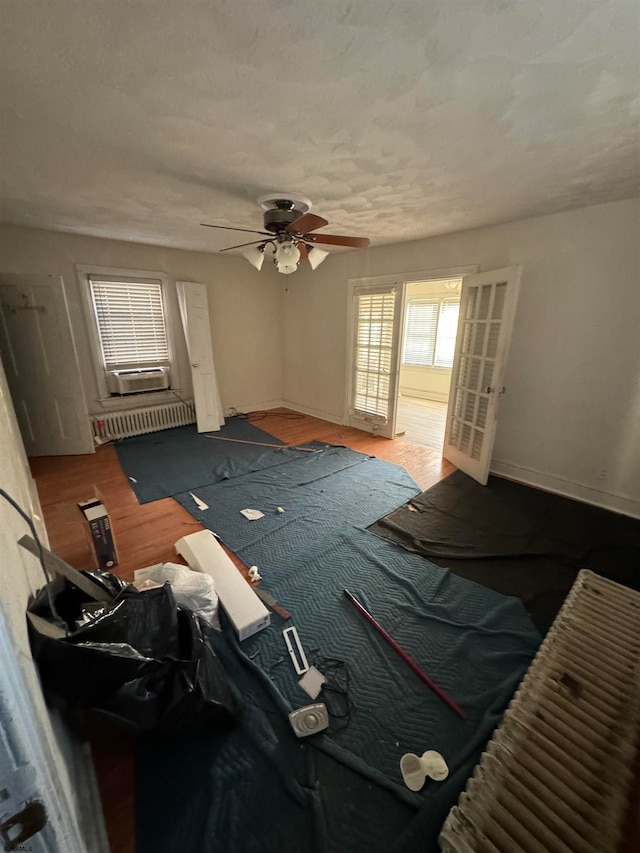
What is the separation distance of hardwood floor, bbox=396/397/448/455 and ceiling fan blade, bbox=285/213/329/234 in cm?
288

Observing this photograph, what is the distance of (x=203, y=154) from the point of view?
72.4 inches

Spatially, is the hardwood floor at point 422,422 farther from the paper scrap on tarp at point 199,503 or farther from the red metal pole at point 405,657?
the paper scrap on tarp at point 199,503

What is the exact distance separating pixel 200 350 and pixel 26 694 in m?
4.43

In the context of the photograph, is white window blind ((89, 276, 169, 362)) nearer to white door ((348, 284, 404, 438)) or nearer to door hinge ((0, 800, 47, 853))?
white door ((348, 284, 404, 438))

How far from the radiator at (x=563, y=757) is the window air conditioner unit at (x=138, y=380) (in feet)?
15.2

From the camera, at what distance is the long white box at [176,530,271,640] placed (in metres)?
1.73

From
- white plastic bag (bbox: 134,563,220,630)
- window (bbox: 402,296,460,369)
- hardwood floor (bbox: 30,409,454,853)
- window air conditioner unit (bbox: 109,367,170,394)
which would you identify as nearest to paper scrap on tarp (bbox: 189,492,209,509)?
hardwood floor (bbox: 30,409,454,853)

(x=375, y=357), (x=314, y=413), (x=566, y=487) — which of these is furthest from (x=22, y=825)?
(x=314, y=413)

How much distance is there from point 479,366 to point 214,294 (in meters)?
3.72

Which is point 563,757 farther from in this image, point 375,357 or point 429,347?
point 429,347

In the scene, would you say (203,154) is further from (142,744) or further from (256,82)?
(142,744)

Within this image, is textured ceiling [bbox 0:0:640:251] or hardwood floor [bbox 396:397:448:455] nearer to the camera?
textured ceiling [bbox 0:0:640:251]

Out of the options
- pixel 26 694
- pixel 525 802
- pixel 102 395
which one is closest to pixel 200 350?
pixel 102 395

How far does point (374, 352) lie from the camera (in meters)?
4.48
